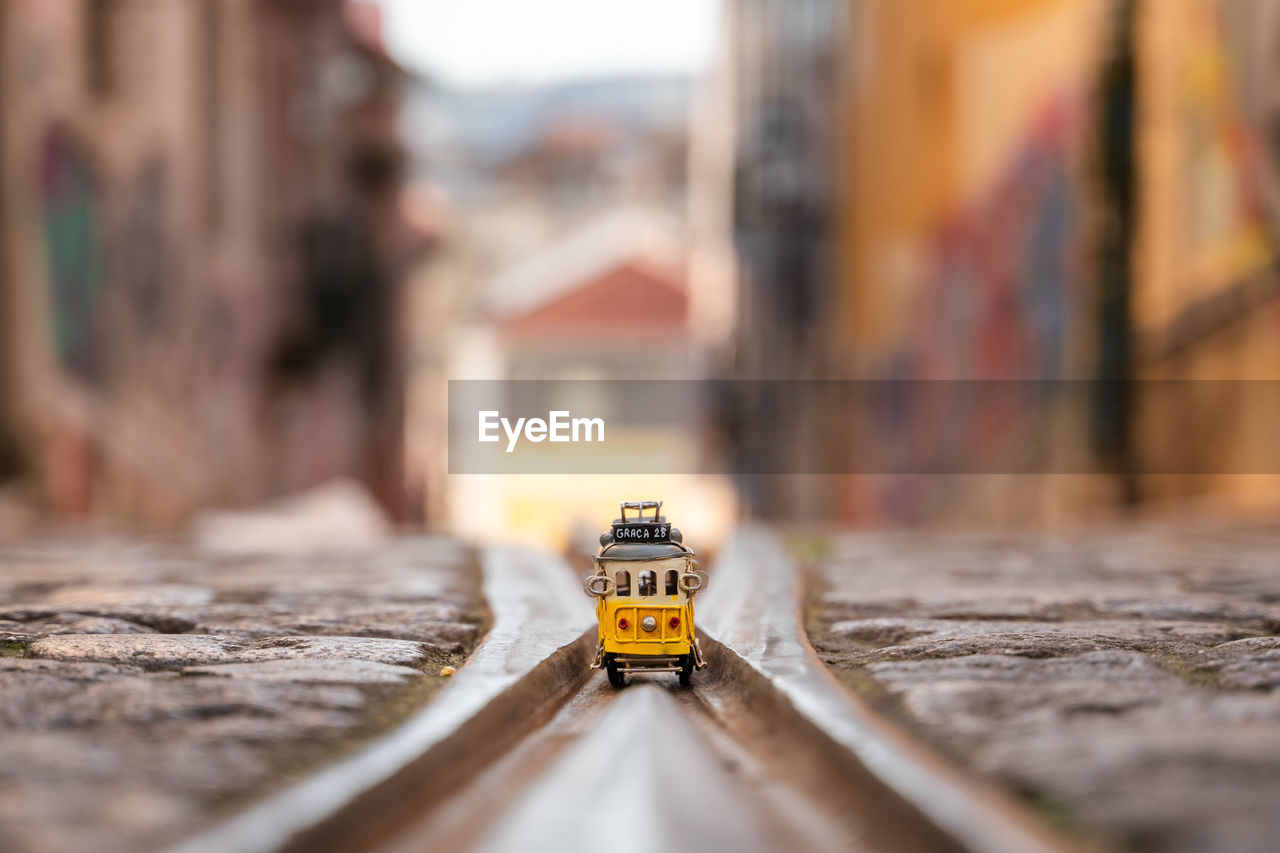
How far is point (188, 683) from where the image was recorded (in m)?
2.80

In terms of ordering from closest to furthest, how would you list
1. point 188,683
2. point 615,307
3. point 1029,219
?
point 188,683
point 1029,219
point 615,307

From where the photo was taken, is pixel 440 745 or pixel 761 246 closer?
pixel 440 745

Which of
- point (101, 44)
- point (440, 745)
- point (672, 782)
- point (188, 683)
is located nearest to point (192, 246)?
point (101, 44)

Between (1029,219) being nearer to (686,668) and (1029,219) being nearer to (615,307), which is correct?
(686,668)

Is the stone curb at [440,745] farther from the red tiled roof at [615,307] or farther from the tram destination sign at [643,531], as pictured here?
the red tiled roof at [615,307]

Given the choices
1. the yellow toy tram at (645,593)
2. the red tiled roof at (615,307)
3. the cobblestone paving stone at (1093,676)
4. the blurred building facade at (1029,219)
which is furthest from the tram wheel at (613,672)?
the red tiled roof at (615,307)

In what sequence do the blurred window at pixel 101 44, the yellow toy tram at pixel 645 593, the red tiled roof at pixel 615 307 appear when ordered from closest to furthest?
the yellow toy tram at pixel 645 593 < the blurred window at pixel 101 44 < the red tiled roof at pixel 615 307

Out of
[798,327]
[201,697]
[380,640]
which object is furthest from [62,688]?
[798,327]

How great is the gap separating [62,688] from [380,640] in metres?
0.81

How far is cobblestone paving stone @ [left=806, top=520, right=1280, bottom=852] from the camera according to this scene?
1.93 meters

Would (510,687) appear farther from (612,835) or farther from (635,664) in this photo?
(612,835)

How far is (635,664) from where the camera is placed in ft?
9.90

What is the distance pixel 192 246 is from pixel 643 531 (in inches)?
394

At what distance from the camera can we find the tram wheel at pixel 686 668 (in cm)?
304
